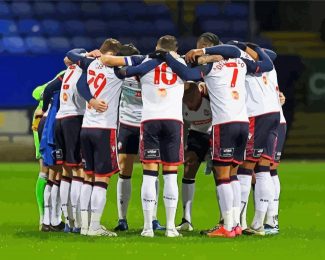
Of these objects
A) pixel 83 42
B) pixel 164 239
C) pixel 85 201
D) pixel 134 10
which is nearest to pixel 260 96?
pixel 164 239

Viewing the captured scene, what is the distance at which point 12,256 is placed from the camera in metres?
10.5

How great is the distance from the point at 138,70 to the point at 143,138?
2.34 ft

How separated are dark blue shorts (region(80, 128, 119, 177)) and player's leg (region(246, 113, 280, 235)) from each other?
62.9 inches

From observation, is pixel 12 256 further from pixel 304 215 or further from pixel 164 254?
pixel 304 215

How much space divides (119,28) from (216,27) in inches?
100

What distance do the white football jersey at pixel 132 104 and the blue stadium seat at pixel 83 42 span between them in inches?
625

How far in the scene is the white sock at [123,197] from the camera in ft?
43.3

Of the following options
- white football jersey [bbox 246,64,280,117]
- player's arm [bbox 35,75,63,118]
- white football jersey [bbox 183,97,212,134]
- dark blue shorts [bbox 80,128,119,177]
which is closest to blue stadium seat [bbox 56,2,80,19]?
player's arm [bbox 35,75,63,118]

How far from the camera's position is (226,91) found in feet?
39.7

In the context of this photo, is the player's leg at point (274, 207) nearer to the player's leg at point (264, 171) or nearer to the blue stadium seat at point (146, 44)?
the player's leg at point (264, 171)

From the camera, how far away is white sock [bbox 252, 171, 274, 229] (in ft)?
40.8

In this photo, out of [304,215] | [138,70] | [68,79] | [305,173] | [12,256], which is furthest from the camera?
[305,173]

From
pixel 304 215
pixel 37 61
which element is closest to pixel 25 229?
pixel 304 215

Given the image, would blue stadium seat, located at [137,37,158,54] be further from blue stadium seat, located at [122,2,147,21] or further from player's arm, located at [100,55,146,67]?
player's arm, located at [100,55,146,67]
